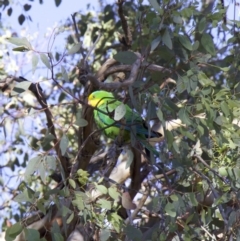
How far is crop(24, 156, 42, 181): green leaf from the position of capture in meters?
2.58

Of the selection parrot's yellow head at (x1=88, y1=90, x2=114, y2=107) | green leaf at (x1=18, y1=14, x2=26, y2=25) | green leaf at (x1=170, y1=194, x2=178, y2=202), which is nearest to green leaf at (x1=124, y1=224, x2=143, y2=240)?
green leaf at (x1=170, y1=194, x2=178, y2=202)

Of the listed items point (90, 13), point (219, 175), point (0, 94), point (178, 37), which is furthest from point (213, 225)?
point (90, 13)

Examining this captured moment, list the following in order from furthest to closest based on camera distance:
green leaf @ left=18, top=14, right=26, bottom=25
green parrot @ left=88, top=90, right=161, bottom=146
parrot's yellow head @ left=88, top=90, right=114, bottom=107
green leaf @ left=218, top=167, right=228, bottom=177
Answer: green leaf @ left=18, top=14, right=26, bottom=25, parrot's yellow head @ left=88, top=90, right=114, bottom=107, green parrot @ left=88, top=90, right=161, bottom=146, green leaf @ left=218, top=167, right=228, bottom=177

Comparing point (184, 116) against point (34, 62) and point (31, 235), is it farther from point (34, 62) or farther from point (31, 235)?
point (31, 235)

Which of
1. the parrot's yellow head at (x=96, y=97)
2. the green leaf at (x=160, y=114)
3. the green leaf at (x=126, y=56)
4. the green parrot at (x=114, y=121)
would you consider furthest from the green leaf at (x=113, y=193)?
the parrot's yellow head at (x=96, y=97)

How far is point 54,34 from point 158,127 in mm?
1464

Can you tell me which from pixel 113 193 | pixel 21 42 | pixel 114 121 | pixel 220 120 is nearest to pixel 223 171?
pixel 220 120

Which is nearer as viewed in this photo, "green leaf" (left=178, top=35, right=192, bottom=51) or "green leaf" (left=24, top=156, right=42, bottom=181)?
"green leaf" (left=24, top=156, right=42, bottom=181)

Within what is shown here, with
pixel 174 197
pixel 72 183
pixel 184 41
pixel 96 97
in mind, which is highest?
pixel 184 41

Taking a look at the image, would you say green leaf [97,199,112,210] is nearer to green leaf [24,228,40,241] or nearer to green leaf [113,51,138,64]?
green leaf [24,228,40,241]

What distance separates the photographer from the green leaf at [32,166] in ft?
8.47

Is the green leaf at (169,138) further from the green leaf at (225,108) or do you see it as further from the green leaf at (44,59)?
the green leaf at (44,59)

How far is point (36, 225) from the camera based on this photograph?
371 centimetres

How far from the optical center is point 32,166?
103 inches
